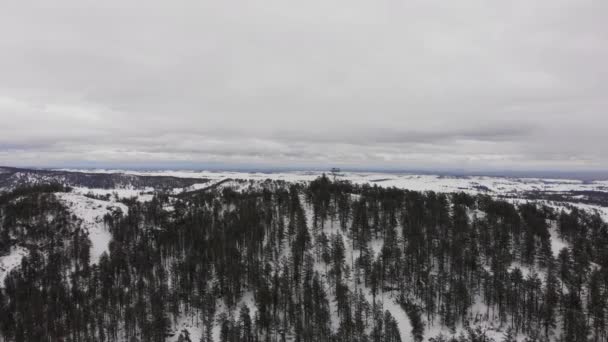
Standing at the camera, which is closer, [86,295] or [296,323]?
[296,323]

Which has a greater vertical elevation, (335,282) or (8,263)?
(335,282)

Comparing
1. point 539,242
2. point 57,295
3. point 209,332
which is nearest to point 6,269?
point 57,295

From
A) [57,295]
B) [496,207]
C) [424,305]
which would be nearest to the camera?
[424,305]

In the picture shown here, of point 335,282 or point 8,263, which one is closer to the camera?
point 335,282

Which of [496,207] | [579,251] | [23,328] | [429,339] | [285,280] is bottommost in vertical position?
[23,328]

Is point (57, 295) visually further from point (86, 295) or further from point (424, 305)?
point (424, 305)

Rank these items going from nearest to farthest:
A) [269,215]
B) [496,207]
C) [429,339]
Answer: [429,339] → [269,215] → [496,207]

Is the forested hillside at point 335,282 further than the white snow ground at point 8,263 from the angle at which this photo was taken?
No

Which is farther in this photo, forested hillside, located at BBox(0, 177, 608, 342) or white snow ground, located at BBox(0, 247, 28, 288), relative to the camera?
white snow ground, located at BBox(0, 247, 28, 288)
